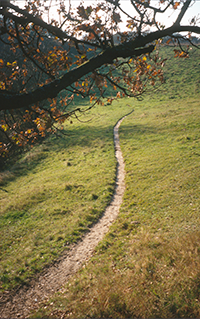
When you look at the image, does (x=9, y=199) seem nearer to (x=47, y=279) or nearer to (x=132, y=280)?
(x=47, y=279)

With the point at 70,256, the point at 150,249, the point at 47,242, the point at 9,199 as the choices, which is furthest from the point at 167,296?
the point at 9,199

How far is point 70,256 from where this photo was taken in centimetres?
948

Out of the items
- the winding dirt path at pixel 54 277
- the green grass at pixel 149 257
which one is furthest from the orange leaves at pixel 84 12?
the winding dirt path at pixel 54 277

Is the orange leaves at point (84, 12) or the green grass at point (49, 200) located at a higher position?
the orange leaves at point (84, 12)

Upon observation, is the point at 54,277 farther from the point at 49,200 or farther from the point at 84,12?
the point at 84,12

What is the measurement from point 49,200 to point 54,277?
690 centimetres

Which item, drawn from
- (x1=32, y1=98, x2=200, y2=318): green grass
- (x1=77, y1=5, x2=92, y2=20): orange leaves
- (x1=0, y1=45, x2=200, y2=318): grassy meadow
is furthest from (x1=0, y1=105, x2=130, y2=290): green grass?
A: (x1=77, y1=5, x2=92, y2=20): orange leaves

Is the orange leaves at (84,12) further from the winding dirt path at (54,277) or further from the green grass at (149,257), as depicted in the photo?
the winding dirt path at (54,277)

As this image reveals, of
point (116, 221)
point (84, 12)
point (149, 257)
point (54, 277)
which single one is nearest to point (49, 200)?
point (116, 221)

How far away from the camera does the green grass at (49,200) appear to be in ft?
32.5

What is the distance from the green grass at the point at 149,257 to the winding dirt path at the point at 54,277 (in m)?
0.47

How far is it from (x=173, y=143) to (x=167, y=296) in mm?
16310

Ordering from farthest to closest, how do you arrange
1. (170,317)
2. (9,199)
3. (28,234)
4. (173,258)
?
(9,199), (28,234), (173,258), (170,317)

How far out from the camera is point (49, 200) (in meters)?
14.8
